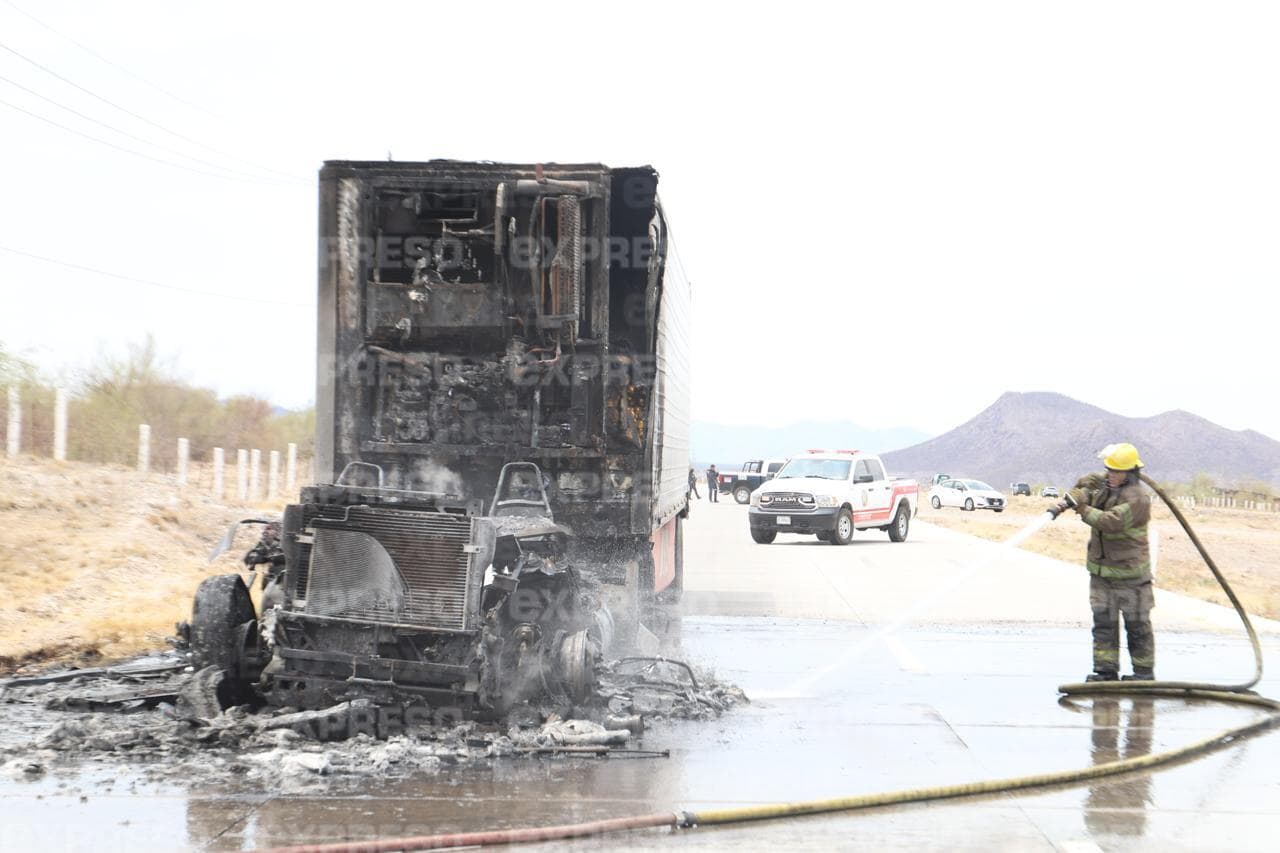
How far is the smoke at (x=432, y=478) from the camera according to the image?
11133 mm

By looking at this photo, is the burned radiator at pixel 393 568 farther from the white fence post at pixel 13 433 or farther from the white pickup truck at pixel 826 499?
the white pickup truck at pixel 826 499

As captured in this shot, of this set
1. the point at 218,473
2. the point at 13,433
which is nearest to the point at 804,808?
the point at 13,433

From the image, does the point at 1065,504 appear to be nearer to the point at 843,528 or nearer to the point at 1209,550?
the point at 843,528

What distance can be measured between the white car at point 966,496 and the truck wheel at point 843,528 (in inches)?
1586

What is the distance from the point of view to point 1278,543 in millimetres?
48000

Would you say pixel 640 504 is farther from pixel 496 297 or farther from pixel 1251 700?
pixel 1251 700

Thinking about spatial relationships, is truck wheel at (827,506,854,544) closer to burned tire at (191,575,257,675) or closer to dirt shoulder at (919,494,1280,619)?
dirt shoulder at (919,494,1280,619)

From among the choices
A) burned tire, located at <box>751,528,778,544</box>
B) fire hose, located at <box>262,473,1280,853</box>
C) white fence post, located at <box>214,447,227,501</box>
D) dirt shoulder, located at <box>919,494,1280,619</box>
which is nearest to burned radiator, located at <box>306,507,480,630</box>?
fire hose, located at <box>262,473,1280,853</box>

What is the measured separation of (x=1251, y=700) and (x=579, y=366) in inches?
236

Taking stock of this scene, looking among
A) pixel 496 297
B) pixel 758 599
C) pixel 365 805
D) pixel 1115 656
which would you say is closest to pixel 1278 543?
pixel 758 599

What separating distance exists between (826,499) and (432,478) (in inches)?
812

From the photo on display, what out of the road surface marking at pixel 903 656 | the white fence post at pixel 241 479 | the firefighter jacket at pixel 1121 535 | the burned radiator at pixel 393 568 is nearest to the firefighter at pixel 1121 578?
the firefighter jacket at pixel 1121 535

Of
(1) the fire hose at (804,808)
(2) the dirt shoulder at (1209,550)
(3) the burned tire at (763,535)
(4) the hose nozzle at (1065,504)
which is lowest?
(2) the dirt shoulder at (1209,550)

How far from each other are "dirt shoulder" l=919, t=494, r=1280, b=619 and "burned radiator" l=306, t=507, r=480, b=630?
1502 centimetres
